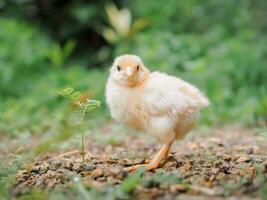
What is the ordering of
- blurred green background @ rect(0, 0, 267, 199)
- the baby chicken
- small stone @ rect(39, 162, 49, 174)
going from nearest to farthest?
small stone @ rect(39, 162, 49, 174)
the baby chicken
blurred green background @ rect(0, 0, 267, 199)

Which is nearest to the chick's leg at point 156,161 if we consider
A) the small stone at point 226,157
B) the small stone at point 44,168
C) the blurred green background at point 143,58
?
the small stone at point 226,157

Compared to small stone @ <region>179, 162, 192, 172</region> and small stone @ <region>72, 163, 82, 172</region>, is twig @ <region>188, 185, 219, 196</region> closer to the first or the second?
small stone @ <region>179, 162, 192, 172</region>

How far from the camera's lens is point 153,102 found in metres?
3.93

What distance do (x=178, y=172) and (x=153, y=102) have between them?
0.58m

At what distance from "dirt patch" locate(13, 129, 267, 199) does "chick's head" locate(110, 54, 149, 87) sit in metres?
0.51

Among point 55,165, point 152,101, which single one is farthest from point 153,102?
point 55,165

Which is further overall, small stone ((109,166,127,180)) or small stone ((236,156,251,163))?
small stone ((236,156,251,163))

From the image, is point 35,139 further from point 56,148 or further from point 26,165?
point 26,165

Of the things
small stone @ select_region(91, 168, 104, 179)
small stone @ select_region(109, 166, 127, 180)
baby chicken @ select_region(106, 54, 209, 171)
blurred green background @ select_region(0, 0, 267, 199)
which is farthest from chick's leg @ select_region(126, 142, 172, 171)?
blurred green background @ select_region(0, 0, 267, 199)

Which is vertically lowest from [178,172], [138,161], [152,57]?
[178,172]

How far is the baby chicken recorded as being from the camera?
13.0 ft

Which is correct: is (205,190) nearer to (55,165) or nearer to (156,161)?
(156,161)

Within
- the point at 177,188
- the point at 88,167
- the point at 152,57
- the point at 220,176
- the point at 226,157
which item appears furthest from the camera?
the point at 152,57

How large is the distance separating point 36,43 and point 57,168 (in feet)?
18.2
